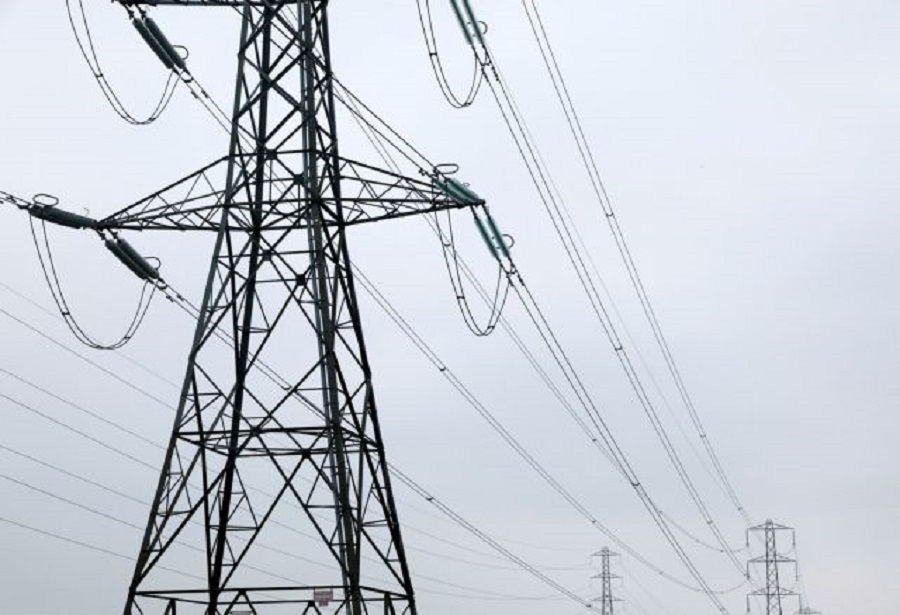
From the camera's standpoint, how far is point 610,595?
98688 mm

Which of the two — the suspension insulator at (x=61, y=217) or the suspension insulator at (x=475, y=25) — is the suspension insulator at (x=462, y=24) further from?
the suspension insulator at (x=61, y=217)

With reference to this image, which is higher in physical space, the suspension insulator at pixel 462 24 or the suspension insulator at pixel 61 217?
the suspension insulator at pixel 462 24

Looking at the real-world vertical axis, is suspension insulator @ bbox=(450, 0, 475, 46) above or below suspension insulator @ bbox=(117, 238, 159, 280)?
above

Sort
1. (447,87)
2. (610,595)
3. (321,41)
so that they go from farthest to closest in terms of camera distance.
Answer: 1. (610,595)
2. (321,41)
3. (447,87)

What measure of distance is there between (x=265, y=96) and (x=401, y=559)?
7.95 meters

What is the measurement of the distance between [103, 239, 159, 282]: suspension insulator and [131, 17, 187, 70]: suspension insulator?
379 cm

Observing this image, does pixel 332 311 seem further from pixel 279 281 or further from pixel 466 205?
pixel 466 205

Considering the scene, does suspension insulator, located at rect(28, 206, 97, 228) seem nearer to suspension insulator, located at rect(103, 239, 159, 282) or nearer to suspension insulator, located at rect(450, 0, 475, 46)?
suspension insulator, located at rect(103, 239, 159, 282)

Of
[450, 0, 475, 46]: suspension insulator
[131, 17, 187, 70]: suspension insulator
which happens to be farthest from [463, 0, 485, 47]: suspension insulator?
[131, 17, 187, 70]: suspension insulator

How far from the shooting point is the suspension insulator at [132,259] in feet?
91.3

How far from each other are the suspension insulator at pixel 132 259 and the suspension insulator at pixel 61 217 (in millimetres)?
565

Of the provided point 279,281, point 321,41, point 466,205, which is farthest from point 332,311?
point 321,41

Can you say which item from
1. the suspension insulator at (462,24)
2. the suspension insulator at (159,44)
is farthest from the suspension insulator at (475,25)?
the suspension insulator at (159,44)

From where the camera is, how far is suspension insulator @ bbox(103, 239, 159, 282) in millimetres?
27828
